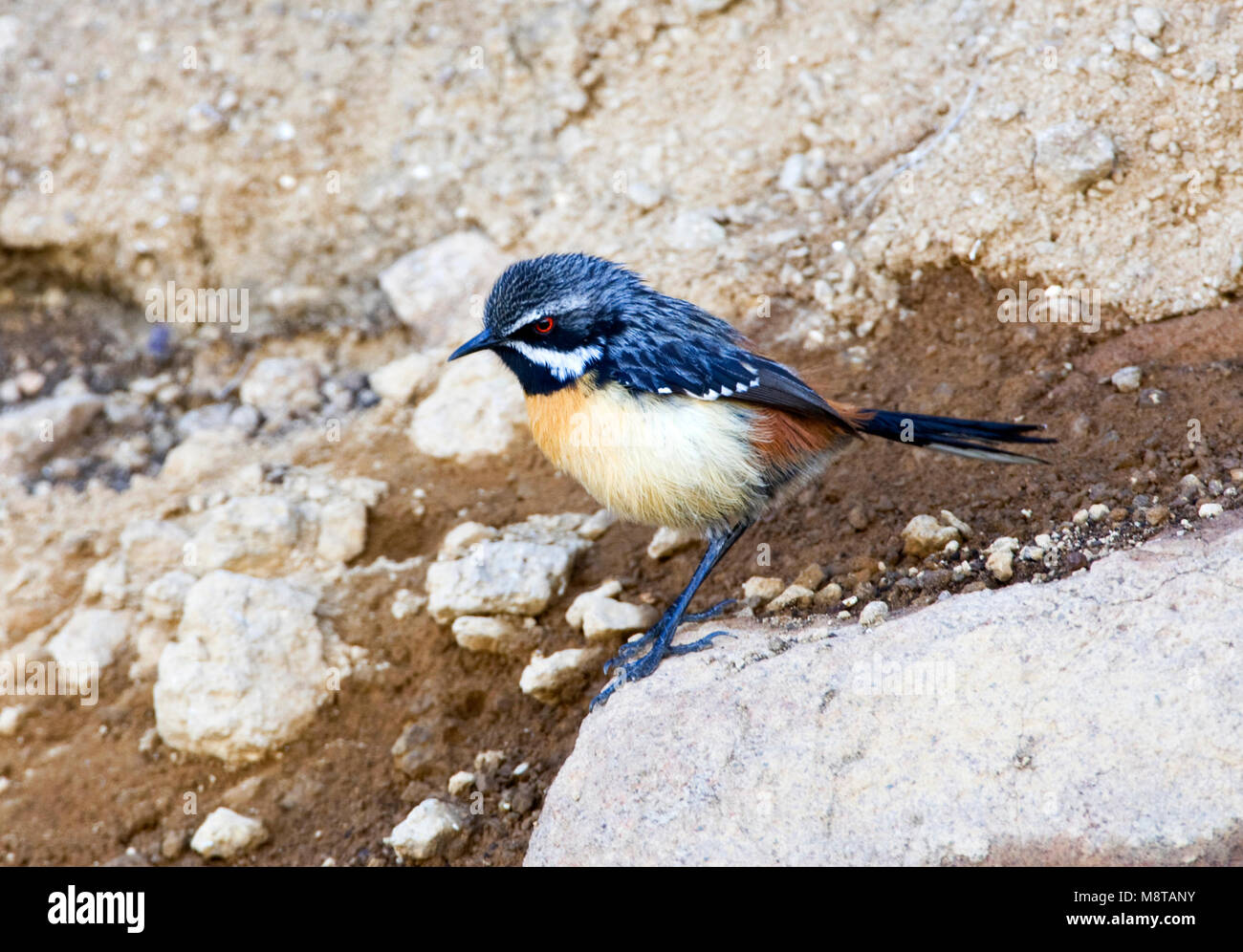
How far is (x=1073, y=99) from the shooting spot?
20.6 ft

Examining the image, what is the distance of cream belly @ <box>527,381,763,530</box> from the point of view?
499cm

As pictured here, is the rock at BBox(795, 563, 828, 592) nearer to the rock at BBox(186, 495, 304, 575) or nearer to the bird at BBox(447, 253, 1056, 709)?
the bird at BBox(447, 253, 1056, 709)

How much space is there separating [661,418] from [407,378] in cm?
274

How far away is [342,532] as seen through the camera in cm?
637

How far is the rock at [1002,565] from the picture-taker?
4656mm

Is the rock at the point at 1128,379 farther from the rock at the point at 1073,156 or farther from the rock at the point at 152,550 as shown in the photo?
the rock at the point at 152,550

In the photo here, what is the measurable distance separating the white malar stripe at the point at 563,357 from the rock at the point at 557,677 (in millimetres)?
1328

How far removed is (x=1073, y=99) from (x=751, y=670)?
391 cm

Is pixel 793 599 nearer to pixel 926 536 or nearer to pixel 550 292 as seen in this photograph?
pixel 926 536

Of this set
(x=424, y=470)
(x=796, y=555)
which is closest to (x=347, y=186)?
(x=424, y=470)

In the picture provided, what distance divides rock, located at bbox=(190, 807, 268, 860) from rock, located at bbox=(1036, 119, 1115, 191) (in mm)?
5282

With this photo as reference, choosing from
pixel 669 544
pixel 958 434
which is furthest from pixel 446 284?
pixel 958 434

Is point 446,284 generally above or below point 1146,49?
below

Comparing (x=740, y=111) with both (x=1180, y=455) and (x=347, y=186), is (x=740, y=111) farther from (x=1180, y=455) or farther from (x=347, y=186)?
(x=1180, y=455)
